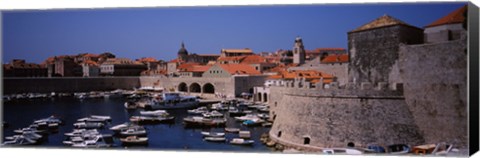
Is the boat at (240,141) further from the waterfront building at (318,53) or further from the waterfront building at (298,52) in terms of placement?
the waterfront building at (318,53)

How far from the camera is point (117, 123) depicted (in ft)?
65.6

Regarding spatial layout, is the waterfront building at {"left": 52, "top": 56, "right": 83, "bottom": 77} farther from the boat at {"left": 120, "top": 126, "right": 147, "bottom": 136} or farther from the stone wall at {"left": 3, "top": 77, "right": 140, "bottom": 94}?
the boat at {"left": 120, "top": 126, "right": 147, "bottom": 136}

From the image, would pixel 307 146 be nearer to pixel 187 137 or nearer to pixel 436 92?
pixel 436 92

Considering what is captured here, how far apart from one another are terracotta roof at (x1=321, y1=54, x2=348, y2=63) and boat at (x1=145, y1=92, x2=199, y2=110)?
8950 millimetres

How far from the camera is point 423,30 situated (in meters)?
12.1

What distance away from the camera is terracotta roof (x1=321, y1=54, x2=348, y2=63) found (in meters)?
15.8

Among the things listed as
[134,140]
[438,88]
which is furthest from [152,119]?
[438,88]

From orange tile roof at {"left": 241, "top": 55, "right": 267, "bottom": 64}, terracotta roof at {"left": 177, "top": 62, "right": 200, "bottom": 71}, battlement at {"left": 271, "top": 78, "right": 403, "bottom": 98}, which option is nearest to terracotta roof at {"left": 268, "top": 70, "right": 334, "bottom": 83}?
orange tile roof at {"left": 241, "top": 55, "right": 267, "bottom": 64}

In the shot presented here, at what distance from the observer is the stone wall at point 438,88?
10.7 metres

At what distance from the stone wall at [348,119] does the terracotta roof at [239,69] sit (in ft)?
24.4

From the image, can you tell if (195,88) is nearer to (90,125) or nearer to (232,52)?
(90,125)

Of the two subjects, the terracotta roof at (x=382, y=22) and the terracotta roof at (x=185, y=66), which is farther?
the terracotta roof at (x=185, y=66)

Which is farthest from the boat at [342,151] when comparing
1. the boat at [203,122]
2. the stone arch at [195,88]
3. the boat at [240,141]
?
the stone arch at [195,88]

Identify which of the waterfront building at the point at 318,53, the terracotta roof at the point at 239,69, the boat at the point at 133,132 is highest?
the waterfront building at the point at 318,53
